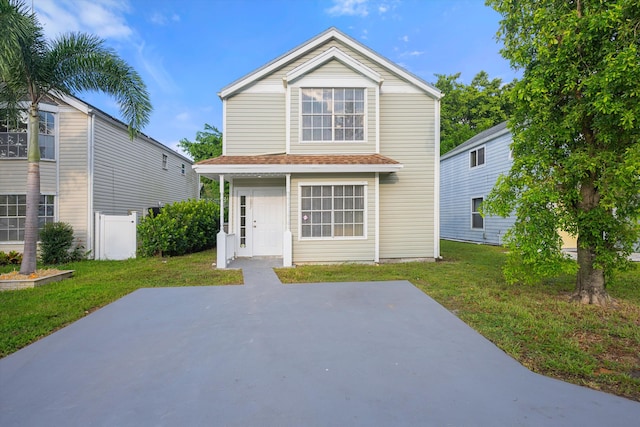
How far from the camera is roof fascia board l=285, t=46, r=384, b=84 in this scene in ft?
30.5

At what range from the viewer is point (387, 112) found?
991 centimetres

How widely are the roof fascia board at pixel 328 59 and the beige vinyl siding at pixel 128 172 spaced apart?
7017 mm

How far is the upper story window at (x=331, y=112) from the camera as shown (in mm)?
9562

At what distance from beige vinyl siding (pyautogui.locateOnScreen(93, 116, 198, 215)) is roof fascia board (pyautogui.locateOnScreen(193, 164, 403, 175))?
5220mm

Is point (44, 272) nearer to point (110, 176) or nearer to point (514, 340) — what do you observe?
point (110, 176)

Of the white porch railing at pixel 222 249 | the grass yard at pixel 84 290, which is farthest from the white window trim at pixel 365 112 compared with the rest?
the grass yard at pixel 84 290

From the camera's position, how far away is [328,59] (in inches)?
372

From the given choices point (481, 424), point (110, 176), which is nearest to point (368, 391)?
point (481, 424)

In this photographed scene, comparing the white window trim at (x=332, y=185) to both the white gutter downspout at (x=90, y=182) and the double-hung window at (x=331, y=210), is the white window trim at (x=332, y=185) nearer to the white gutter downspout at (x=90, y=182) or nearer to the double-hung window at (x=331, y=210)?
the double-hung window at (x=331, y=210)

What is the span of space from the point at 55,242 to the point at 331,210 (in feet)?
28.1

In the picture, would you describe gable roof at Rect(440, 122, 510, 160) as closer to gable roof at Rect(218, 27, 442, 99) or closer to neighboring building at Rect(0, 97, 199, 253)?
gable roof at Rect(218, 27, 442, 99)

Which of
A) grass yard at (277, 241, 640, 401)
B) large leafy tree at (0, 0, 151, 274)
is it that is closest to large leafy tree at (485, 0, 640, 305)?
grass yard at (277, 241, 640, 401)

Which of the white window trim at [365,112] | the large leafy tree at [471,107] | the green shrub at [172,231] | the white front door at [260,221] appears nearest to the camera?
the white window trim at [365,112]

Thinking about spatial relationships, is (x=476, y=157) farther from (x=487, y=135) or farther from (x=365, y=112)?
(x=365, y=112)
